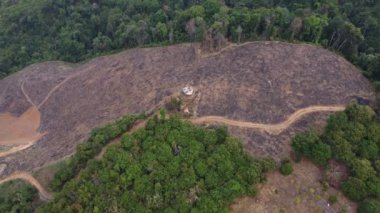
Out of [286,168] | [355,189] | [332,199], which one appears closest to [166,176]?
[286,168]

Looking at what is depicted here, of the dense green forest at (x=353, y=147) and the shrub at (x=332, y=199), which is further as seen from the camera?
the shrub at (x=332, y=199)

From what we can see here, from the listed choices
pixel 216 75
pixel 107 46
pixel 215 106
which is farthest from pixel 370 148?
pixel 107 46

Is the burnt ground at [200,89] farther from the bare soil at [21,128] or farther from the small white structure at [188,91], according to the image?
the small white structure at [188,91]

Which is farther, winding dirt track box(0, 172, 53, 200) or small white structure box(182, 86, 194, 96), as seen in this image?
small white structure box(182, 86, 194, 96)

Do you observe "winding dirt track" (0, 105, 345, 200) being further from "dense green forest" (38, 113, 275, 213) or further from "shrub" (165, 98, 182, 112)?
"dense green forest" (38, 113, 275, 213)

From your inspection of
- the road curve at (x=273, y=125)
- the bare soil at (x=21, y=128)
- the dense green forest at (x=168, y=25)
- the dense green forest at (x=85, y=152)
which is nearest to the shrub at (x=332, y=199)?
the road curve at (x=273, y=125)

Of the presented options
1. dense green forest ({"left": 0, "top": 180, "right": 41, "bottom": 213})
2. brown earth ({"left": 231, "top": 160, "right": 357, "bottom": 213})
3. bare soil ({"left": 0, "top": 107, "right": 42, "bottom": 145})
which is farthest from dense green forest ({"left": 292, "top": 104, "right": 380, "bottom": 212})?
bare soil ({"left": 0, "top": 107, "right": 42, "bottom": 145})
